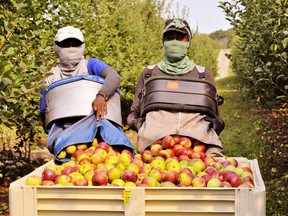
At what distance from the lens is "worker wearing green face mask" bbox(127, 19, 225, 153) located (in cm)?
434

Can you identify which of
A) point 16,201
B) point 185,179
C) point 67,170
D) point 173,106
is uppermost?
point 173,106

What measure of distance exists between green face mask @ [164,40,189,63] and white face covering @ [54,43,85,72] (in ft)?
2.31

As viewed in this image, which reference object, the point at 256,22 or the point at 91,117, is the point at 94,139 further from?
the point at 256,22

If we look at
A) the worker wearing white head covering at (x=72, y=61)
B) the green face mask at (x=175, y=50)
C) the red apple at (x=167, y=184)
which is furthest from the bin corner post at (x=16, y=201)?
the green face mask at (x=175, y=50)

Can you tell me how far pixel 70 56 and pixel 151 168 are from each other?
54.8 inches

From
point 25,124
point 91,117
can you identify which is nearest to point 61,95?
point 91,117

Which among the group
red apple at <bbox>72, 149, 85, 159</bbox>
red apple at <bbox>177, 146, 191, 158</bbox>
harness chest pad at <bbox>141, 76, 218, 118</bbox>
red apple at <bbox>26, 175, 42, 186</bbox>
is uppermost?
harness chest pad at <bbox>141, 76, 218, 118</bbox>

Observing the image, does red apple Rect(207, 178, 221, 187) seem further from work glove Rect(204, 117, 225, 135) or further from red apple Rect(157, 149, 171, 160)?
work glove Rect(204, 117, 225, 135)

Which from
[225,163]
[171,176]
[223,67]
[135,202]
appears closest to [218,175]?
[171,176]

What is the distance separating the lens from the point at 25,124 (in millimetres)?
6609

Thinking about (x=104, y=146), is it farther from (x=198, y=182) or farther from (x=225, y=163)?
(x=198, y=182)

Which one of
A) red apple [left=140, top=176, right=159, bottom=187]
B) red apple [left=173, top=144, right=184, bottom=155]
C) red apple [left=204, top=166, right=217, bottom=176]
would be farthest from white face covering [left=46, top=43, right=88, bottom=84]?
red apple [left=140, top=176, right=159, bottom=187]

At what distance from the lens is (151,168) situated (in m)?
3.65

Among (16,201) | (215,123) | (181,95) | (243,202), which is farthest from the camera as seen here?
(215,123)
